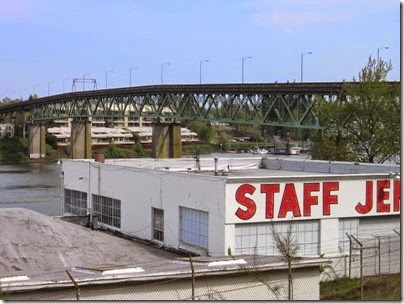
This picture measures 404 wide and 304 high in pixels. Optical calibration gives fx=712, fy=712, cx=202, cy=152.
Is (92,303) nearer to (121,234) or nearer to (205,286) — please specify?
(205,286)

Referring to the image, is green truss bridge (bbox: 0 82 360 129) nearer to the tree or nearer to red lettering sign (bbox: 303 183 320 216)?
the tree

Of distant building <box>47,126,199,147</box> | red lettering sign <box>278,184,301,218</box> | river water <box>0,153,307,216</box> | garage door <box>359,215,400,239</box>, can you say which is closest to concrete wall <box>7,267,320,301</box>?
red lettering sign <box>278,184,301,218</box>

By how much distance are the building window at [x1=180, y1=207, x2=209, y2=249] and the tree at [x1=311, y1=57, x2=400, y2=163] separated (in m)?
13.2

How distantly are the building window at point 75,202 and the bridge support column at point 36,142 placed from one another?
76403 mm

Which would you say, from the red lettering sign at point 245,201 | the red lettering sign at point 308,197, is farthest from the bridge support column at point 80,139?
the red lettering sign at point 245,201

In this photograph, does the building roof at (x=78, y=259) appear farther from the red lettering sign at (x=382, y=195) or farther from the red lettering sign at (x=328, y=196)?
the red lettering sign at (x=382, y=195)

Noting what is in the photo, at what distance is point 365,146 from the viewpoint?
102ft

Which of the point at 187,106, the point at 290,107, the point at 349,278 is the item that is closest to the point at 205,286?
the point at 349,278

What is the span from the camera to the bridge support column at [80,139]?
9494 cm

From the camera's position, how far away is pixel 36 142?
104 meters

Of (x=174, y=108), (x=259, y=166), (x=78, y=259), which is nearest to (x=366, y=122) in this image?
(x=259, y=166)

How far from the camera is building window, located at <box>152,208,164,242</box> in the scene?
2098 cm

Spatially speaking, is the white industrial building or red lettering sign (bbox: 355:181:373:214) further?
red lettering sign (bbox: 355:181:373:214)

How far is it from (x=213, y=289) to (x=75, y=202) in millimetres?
13233
